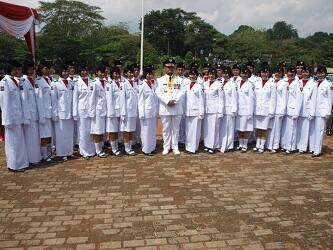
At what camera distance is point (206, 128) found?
873cm

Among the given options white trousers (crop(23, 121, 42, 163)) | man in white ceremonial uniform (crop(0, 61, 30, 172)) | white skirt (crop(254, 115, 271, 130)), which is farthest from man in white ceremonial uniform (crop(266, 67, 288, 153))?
man in white ceremonial uniform (crop(0, 61, 30, 172))

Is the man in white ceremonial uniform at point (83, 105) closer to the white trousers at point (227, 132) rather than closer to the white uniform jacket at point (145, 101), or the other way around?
the white uniform jacket at point (145, 101)

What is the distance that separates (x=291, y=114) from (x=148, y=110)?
10.6 ft

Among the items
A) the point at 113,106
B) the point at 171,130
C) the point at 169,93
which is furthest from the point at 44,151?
the point at 169,93

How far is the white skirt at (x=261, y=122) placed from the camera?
8617 mm

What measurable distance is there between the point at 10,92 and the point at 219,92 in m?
4.33

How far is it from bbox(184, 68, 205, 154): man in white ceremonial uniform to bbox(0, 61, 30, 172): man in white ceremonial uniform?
3440 mm

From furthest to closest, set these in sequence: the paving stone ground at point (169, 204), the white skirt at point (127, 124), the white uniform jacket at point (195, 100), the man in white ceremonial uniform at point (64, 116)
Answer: the white uniform jacket at point (195, 100) → the white skirt at point (127, 124) → the man in white ceremonial uniform at point (64, 116) → the paving stone ground at point (169, 204)

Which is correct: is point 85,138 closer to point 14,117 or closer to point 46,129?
point 46,129

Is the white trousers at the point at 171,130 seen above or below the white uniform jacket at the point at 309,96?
below

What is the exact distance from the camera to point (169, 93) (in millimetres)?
8312

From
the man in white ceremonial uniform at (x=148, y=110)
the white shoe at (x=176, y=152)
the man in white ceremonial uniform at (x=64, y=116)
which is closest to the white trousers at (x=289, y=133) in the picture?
the white shoe at (x=176, y=152)

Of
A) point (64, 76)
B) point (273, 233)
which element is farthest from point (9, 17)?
point (273, 233)

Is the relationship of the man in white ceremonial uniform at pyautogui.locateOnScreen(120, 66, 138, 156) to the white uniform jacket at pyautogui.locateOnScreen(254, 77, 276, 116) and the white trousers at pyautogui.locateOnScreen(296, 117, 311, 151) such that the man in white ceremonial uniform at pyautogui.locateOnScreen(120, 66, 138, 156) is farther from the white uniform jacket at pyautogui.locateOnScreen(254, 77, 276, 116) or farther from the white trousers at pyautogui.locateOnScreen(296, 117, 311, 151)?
the white trousers at pyautogui.locateOnScreen(296, 117, 311, 151)
